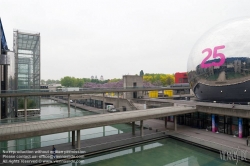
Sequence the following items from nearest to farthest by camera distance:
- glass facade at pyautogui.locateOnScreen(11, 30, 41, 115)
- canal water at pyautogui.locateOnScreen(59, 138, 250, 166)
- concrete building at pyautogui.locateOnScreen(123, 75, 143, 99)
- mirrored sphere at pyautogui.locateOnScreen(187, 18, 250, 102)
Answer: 1. canal water at pyautogui.locateOnScreen(59, 138, 250, 166)
2. mirrored sphere at pyautogui.locateOnScreen(187, 18, 250, 102)
3. glass facade at pyautogui.locateOnScreen(11, 30, 41, 115)
4. concrete building at pyautogui.locateOnScreen(123, 75, 143, 99)

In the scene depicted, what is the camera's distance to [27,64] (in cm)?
3978

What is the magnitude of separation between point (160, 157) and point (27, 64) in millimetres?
36714

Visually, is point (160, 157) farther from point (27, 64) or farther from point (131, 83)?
point (27, 64)

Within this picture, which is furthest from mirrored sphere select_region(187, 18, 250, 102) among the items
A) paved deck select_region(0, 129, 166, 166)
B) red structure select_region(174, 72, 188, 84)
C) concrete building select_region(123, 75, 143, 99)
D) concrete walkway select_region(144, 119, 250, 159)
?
red structure select_region(174, 72, 188, 84)

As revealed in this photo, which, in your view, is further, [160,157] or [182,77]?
[182,77]

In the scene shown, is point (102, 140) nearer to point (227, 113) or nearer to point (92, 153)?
point (92, 153)

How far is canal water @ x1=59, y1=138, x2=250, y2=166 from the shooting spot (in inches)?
601

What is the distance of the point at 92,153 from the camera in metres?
16.9

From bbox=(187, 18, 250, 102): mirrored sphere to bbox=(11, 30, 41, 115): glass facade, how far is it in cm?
3324

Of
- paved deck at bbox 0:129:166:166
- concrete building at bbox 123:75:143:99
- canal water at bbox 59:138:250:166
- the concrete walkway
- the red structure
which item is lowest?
canal water at bbox 59:138:250:166

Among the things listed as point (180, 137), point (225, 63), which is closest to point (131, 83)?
point (180, 137)

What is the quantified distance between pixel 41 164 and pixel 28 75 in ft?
97.9

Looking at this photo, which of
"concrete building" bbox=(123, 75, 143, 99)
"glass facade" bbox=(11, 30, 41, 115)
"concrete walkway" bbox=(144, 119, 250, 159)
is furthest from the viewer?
"concrete building" bbox=(123, 75, 143, 99)

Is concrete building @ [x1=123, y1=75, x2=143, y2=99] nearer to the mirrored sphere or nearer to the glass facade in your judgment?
the mirrored sphere
